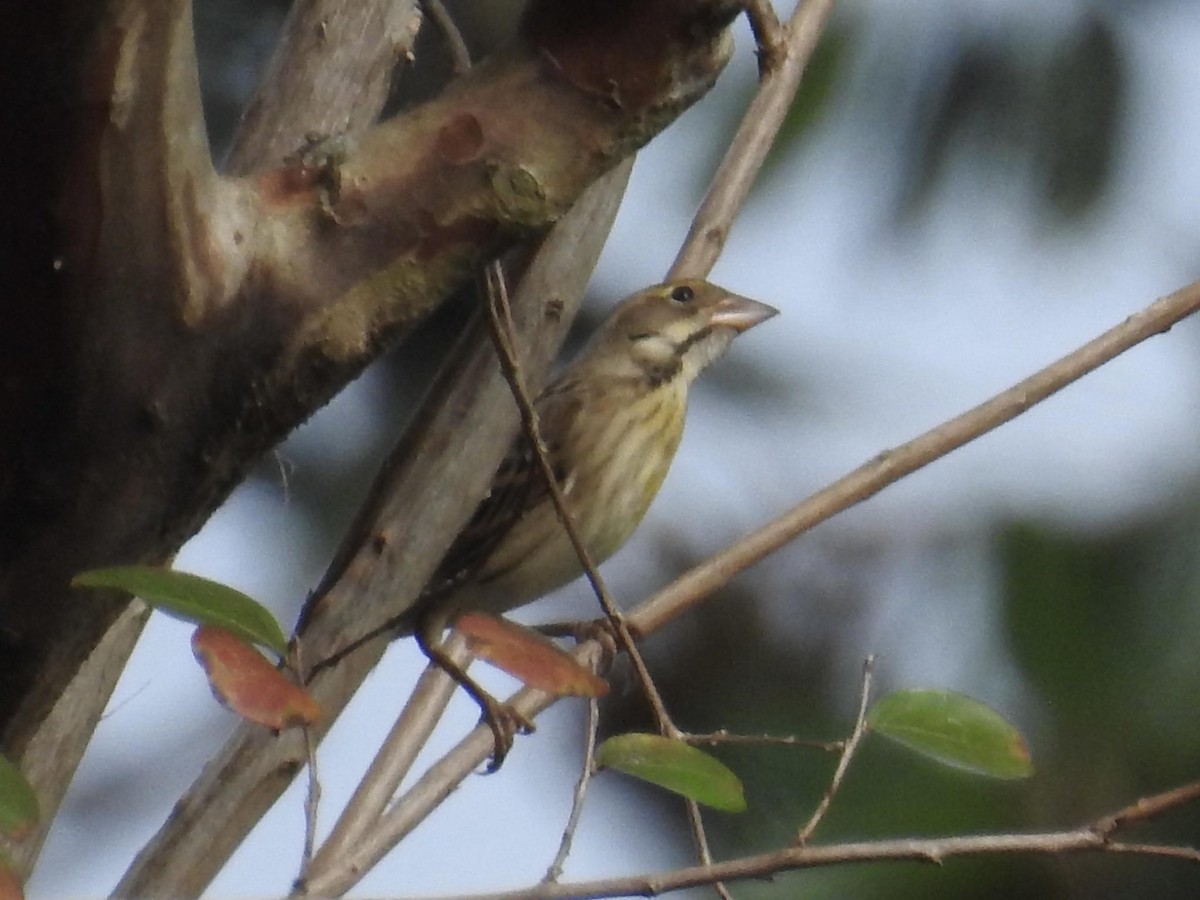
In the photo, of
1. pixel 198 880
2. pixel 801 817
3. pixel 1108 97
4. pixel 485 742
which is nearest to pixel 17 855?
pixel 198 880

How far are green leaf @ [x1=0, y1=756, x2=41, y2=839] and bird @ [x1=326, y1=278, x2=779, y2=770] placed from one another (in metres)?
1.51

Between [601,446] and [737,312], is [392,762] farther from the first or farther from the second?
[737,312]

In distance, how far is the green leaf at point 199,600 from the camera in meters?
1.15

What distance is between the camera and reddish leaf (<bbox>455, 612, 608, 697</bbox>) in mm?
1437

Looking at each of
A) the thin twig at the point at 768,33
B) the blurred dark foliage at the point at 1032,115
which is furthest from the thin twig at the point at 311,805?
the blurred dark foliage at the point at 1032,115

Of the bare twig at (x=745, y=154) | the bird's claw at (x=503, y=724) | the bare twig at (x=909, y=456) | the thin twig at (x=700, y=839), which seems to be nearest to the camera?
the thin twig at (x=700, y=839)

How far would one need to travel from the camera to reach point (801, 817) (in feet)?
11.0

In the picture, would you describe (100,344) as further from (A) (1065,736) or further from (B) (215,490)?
(A) (1065,736)

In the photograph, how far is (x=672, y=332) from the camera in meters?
3.55

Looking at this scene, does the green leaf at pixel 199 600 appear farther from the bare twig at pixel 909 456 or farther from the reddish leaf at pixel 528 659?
the bare twig at pixel 909 456

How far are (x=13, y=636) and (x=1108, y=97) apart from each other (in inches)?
131

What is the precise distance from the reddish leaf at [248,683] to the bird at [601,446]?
1319mm

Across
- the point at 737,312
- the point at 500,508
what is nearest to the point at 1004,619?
the point at 737,312

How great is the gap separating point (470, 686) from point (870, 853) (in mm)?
1045
